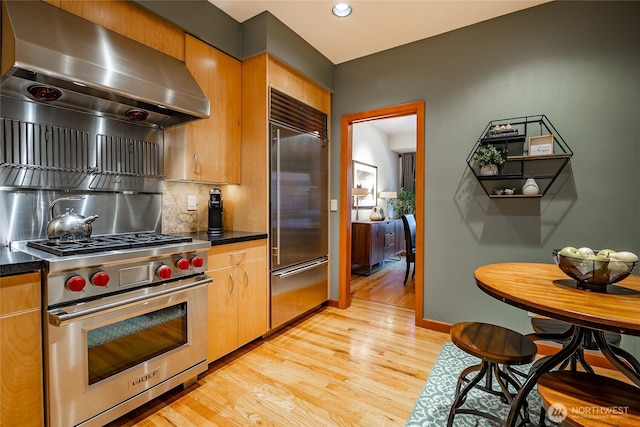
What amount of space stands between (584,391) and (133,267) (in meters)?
2.09

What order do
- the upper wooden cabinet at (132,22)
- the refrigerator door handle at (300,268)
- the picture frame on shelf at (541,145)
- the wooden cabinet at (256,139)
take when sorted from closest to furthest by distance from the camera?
the upper wooden cabinet at (132,22) < the picture frame on shelf at (541,145) < the wooden cabinet at (256,139) < the refrigerator door handle at (300,268)

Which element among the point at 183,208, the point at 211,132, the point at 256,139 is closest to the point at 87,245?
the point at 183,208

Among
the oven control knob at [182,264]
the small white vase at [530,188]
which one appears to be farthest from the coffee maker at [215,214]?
the small white vase at [530,188]

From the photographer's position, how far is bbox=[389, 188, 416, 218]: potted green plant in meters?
6.90

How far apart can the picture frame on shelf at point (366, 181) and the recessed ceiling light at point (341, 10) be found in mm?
3005

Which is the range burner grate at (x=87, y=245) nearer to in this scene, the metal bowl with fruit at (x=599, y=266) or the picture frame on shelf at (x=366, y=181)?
the metal bowl with fruit at (x=599, y=266)

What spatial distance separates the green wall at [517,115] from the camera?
6.88 feet

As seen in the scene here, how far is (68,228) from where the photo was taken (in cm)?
163

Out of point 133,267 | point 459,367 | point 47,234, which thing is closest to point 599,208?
point 459,367

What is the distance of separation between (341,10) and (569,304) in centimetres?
253

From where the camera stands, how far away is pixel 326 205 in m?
3.33

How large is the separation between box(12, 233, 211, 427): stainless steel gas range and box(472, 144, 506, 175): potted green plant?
2265 mm

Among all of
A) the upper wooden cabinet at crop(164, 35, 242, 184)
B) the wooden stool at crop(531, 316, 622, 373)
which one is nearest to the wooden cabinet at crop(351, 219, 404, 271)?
the upper wooden cabinet at crop(164, 35, 242, 184)

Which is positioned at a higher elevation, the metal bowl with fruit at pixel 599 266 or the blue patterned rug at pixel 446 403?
the metal bowl with fruit at pixel 599 266
